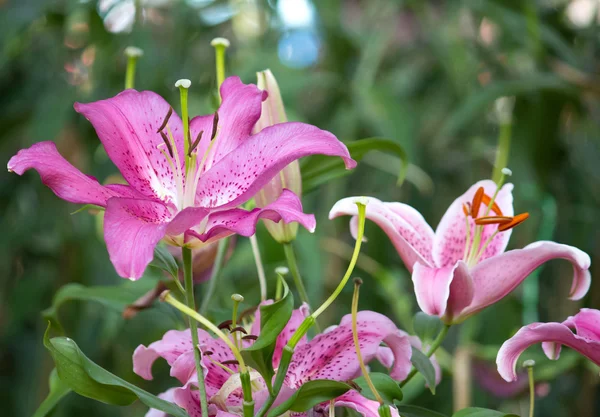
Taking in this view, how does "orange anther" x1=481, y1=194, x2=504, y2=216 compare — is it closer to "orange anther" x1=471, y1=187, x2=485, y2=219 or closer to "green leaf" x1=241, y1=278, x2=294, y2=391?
"orange anther" x1=471, y1=187, x2=485, y2=219

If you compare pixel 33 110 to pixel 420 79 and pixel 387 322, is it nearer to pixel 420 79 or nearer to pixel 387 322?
pixel 420 79

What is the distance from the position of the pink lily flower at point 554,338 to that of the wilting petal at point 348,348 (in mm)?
32

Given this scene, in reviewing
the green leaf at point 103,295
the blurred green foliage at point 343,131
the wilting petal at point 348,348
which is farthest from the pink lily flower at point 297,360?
the blurred green foliage at point 343,131

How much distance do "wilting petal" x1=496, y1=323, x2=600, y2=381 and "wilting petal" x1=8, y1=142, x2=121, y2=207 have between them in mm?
135

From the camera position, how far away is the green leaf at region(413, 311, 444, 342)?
11.6 inches

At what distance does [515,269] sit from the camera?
0.28 metres

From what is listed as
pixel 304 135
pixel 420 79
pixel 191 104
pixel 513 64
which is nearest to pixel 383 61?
pixel 420 79

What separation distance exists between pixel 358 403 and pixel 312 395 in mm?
27

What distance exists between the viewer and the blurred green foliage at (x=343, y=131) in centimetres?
82

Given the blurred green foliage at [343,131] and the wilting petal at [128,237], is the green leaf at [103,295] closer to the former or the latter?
the wilting petal at [128,237]

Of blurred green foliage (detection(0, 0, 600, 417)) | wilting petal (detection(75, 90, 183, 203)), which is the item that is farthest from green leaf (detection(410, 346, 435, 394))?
blurred green foliage (detection(0, 0, 600, 417))

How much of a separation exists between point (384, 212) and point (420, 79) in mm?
837

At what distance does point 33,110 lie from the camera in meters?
0.95

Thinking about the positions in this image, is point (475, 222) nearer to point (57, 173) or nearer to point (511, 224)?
point (511, 224)
